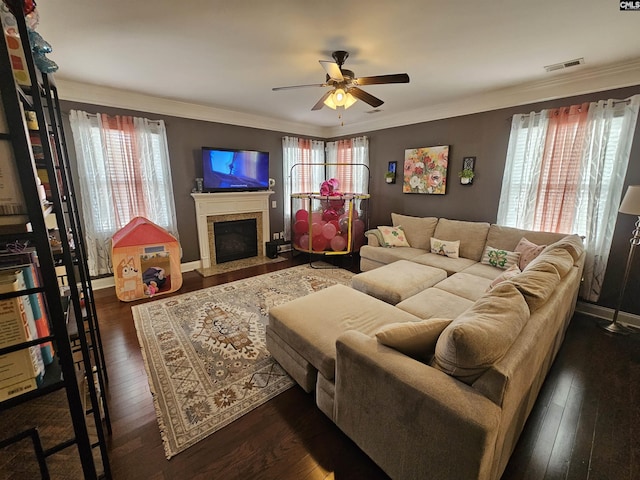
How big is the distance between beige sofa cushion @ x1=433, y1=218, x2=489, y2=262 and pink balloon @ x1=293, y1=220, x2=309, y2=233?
84.5 inches

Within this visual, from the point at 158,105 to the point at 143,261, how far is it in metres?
2.18

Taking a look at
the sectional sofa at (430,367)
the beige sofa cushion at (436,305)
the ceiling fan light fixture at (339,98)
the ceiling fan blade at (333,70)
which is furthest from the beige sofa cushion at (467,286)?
the ceiling fan blade at (333,70)

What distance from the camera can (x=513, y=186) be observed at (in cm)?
350

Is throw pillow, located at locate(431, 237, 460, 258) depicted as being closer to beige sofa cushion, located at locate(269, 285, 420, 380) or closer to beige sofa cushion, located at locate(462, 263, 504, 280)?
beige sofa cushion, located at locate(462, 263, 504, 280)

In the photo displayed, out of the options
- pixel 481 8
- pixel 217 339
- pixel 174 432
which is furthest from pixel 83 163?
pixel 481 8

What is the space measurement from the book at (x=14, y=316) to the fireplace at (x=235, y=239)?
3892 millimetres

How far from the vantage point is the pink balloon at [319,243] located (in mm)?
4555

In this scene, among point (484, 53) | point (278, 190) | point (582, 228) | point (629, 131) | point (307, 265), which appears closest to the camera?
point (484, 53)

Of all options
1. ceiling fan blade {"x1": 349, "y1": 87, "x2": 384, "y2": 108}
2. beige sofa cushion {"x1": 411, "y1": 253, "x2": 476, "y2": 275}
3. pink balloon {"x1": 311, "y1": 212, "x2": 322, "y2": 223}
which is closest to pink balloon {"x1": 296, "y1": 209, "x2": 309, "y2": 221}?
pink balloon {"x1": 311, "y1": 212, "x2": 322, "y2": 223}

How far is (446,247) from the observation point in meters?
3.74

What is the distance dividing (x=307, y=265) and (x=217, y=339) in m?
2.36

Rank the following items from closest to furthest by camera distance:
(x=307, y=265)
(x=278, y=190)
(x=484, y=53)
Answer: (x=484, y=53) → (x=307, y=265) → (x=278, y=190)

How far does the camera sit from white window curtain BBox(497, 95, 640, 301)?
2.75m

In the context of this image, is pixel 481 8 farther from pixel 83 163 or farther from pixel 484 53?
pixel 83 163
